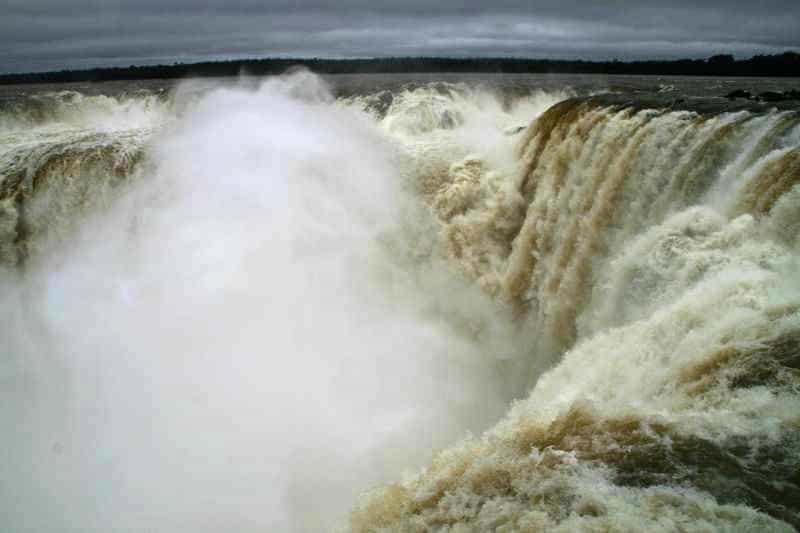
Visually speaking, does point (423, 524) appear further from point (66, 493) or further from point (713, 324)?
point (66, 493)

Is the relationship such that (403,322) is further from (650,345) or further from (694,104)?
(650,345)

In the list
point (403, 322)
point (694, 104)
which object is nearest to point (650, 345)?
point (694, 104)

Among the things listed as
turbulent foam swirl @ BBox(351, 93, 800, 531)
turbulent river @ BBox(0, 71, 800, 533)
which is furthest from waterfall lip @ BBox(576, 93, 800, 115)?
turbulent foam swirl @ BBox(351, 93, 800, 531)

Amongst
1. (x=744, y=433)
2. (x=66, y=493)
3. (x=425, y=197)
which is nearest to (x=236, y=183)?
(x=425, y=197)

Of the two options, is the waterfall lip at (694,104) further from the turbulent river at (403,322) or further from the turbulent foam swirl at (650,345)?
the turbulent foam swirl at (650,345)

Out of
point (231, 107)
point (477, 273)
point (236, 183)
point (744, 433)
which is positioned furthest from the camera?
point (231, 107)

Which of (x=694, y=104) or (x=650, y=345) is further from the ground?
(x=694, y=104)

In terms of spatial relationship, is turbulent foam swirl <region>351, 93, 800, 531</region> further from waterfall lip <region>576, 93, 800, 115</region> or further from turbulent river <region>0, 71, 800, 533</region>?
waterfall lip <region>576, 93, 800, 115</region>

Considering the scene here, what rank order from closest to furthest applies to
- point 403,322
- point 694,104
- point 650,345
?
1. point 650,345
2. point 694,104
3. point 403,322

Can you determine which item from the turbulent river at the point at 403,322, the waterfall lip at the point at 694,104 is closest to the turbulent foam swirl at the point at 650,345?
the turbulent river at the point at 403,322
